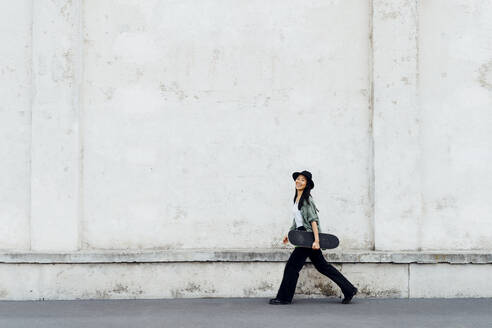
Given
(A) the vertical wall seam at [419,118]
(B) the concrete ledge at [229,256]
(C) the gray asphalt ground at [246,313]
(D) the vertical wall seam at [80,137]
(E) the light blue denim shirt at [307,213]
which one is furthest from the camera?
(D) the vertical wall seam at [80,137]

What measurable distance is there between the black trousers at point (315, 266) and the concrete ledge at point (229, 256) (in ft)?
1.60

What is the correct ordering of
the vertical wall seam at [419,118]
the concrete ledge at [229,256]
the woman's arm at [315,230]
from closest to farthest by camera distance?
the woman's arm at [315,230], the concrete ledge at [229,256], the vertical wall seam at [419,118]

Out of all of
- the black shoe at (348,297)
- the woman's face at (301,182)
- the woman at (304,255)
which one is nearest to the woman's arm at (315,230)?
the woman at (304,255)

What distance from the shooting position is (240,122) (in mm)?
8531

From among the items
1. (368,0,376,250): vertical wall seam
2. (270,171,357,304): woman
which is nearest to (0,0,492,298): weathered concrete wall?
(368,0,376,250): vertical wall seam

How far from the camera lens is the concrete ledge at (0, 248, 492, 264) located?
8102 millimetres

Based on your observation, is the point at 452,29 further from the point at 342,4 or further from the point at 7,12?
the point at 7,12

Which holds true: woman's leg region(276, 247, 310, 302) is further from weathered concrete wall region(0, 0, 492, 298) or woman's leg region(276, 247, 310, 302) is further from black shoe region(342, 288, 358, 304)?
weathered concrete wall region(0, 0, 492, 298)

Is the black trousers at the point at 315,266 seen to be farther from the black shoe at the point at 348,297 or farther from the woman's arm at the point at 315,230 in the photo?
the woman's arm at the point at 315,230

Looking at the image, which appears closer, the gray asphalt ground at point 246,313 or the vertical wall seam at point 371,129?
the gray asphalt ground at point 246,313

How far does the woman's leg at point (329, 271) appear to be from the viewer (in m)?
7.62

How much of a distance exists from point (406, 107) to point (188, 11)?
340 cm

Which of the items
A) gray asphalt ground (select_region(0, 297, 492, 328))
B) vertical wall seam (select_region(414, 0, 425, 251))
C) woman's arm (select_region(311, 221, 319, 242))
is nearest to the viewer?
gray asphalt ground (select_region(0, 297, 492, 328))

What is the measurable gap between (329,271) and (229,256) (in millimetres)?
1414
